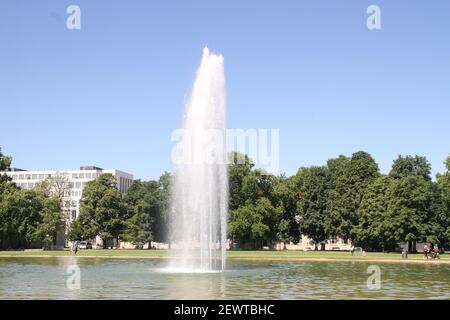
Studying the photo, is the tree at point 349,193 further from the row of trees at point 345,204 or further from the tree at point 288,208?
the tree at point 288,208

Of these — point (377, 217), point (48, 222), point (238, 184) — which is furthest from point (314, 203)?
point (48, 222)

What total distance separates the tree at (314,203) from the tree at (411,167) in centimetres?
1696

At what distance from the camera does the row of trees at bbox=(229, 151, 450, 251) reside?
3738 inches

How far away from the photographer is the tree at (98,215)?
114 meters

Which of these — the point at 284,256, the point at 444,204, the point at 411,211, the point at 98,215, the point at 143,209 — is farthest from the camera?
the point at 143,209

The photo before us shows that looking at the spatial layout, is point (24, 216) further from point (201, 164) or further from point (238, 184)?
point (201, 164)

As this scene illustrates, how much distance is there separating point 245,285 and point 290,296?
5.91 m

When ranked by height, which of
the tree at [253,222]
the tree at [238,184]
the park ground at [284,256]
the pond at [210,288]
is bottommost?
the park ground at [284,256]

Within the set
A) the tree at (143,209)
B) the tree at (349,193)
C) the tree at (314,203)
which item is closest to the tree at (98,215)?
the tree at (143,209)

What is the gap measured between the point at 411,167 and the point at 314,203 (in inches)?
843

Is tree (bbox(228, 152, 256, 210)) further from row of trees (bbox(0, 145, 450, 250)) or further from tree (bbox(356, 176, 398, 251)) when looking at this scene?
tree (bbox(356, 176, 398, 251))

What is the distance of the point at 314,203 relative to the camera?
121 m
